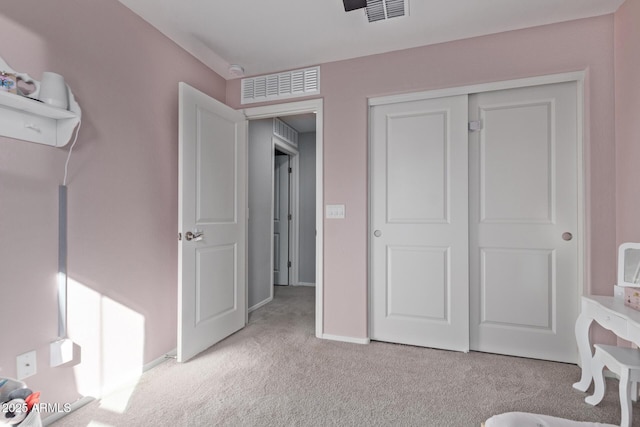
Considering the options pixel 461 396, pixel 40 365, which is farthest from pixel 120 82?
pixel 461 396

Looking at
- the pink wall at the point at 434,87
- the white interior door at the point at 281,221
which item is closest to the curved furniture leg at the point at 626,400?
the pink wall at the point at 434,87

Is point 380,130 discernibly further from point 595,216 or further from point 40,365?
point 40,365

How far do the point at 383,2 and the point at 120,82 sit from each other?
1.72m

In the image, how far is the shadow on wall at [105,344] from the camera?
172 cm

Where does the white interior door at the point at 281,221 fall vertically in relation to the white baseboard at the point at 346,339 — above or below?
above

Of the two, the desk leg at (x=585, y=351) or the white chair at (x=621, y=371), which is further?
the desk leg at (x=585, y=351)

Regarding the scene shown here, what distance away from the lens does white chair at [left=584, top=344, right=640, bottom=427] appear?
1450 millimetres

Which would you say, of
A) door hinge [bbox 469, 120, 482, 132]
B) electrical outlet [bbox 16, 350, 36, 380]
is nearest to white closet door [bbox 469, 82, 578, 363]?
door hinge [bbox 469, 120, 482, 132]

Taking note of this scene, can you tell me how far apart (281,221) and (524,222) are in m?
3.49

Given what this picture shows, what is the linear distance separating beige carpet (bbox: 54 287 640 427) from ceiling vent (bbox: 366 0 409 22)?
2.36 m

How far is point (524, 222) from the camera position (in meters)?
2.32

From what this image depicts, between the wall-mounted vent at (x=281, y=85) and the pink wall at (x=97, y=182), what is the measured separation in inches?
20.3

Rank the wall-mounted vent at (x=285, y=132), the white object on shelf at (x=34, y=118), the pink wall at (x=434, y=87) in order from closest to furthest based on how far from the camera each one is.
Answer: the white object on shelf at (x=34, y=118) < the pink wall at (x=434, y=87) < the wall-mounted vent at (x=285, y=132)

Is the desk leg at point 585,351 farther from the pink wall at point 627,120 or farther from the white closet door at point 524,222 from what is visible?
the pink wall at point 627,120
